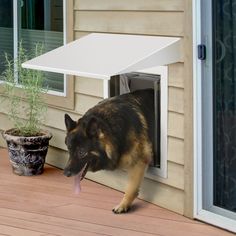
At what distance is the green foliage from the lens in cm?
508

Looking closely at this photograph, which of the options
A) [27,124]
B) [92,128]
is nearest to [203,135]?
[92,128]

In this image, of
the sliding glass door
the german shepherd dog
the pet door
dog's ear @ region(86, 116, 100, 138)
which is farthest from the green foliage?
the sliding glass door

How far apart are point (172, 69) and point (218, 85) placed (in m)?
0.36

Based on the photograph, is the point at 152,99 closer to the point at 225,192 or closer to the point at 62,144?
the point at 225,192

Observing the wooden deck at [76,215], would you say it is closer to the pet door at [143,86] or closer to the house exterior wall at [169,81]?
the house exterior wall at [169,81]

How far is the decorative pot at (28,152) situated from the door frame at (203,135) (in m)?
1.52

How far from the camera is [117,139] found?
3979mm

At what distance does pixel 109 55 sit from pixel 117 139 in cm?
51

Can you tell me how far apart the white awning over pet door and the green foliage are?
0.57 meters

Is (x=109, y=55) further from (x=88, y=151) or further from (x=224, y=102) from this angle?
(x=224, y=102)

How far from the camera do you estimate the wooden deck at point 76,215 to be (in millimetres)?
3689

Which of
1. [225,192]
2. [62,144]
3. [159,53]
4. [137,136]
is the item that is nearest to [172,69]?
[159,53]

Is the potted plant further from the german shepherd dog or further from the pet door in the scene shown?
the german shepherd dog

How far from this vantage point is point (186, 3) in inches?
149
